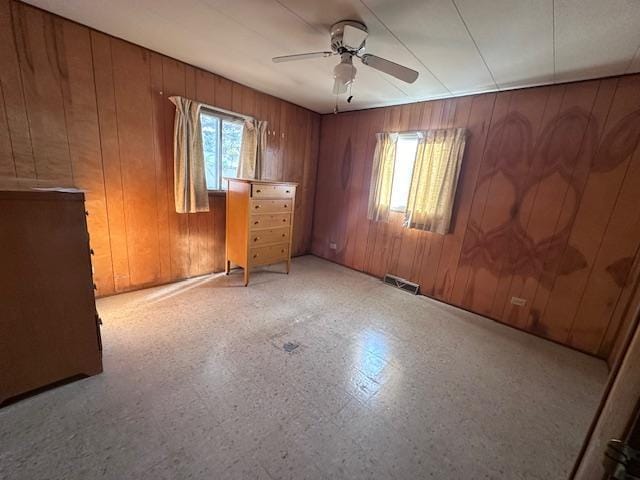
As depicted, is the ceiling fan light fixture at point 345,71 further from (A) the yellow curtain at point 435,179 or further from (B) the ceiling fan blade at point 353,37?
(A) the yellow curtain at point 435,179

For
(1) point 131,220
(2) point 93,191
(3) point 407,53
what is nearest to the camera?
(3) point 407,53

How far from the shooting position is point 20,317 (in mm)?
1307

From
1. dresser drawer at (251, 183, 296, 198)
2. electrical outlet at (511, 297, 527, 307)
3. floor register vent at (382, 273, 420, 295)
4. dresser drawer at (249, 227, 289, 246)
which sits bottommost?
floor register vent at (382, 273, 420, 295)

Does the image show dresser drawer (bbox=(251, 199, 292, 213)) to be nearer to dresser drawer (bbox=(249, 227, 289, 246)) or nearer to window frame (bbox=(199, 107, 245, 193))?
dresser drawer (bbox=(249, 227, 289, 246))

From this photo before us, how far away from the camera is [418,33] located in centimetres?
167

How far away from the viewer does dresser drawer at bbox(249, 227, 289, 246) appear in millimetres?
2906

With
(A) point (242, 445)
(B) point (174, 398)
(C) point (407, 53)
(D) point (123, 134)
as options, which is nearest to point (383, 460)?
(A) point (242, 445)

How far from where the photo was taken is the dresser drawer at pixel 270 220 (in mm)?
2855

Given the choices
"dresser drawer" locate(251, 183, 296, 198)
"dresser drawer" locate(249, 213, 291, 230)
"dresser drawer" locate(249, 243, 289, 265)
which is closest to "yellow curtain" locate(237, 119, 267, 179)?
"dresser drawer" locate(251, 183, 296, 198)

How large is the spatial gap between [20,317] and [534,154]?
3.76 metres

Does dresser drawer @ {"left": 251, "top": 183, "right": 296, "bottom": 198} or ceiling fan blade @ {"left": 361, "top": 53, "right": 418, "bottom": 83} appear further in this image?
dresser drawer @ {"left": 251, "top": 183, "right": 296, "bottom": 198}

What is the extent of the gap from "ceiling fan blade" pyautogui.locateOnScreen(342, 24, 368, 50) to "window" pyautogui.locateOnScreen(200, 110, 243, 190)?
1728 millimetres

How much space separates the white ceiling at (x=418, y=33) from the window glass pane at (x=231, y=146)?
2.16 ft

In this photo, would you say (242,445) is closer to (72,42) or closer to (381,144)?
(72,42)
